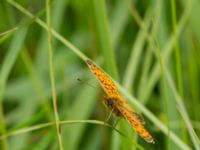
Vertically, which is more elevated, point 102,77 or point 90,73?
point 90,73

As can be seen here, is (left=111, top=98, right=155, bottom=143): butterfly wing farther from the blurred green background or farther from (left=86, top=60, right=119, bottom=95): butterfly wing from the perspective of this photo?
the blurred green background

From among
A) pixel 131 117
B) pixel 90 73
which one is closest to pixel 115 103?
pixel 131 117

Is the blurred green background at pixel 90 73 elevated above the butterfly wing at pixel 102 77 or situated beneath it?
elevated above

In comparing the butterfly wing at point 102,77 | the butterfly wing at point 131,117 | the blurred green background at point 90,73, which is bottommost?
the butterfly wing at point 131,117

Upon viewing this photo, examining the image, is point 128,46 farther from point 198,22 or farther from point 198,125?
point 198,125

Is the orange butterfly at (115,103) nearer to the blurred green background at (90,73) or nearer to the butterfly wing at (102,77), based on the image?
the butterfly wing at (102,77)

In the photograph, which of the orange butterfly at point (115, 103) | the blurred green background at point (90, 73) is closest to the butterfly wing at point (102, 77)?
the orange butterfly at point (115, 103)

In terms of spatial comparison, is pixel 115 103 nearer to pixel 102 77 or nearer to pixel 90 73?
pixel 102 77

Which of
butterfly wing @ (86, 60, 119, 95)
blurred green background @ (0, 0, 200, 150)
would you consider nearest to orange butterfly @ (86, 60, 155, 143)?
butterfly wing @ (86, 60, 119, 95)
